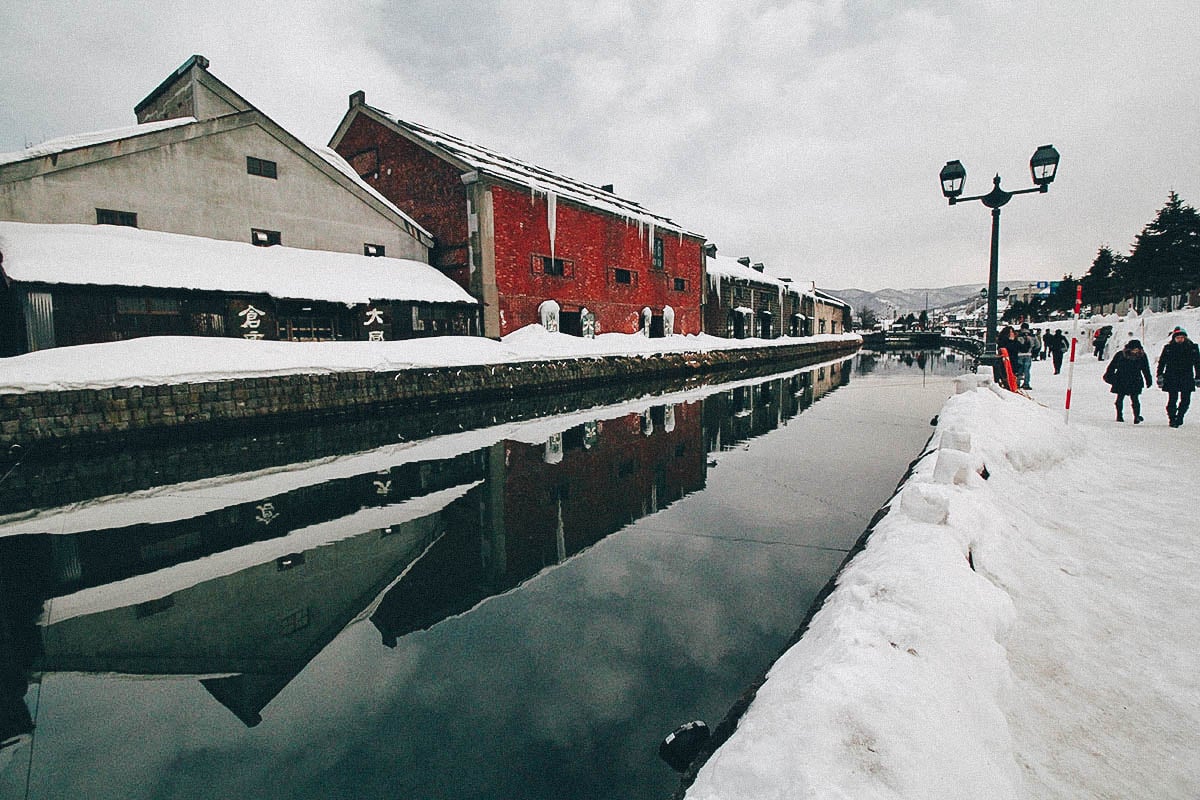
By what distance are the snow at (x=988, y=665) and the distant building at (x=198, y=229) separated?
Answer: 15.4 metres

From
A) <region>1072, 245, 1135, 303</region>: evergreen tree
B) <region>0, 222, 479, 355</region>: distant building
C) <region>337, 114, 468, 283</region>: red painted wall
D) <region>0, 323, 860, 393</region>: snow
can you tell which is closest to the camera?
<region>0, 323, 860, 393</region>: snow

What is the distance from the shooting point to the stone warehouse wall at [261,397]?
8.83m

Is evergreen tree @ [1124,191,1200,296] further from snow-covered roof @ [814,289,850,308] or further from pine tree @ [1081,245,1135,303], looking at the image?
snow-covered roof @ [814,289,850,308]

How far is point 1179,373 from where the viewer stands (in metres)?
8.23

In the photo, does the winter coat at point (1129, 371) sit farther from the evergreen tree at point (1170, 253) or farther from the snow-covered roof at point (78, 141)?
the evergreen tree at point (1170, 253)

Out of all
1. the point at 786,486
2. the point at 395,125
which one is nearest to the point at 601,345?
the point at 395,125


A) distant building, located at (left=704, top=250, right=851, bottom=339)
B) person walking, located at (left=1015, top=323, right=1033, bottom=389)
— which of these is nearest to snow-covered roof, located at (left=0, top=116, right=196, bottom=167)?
person walking, located at (left=1015, top=323, right=1033, bottom=389)

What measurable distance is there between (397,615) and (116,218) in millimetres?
16491

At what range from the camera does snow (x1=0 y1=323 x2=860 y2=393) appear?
9.09 meters

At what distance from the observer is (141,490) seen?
6.80 m

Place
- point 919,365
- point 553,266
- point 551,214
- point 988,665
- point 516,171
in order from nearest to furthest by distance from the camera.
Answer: point 988,665 → point 551,214 → point 553,266 → point 516,171 → point 919,365

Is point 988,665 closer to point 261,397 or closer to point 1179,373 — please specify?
point 1179,373

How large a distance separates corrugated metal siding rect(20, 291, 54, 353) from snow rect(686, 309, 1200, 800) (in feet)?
51.2

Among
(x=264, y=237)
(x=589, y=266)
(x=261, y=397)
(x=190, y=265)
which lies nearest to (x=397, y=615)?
(x=261, y=397)
